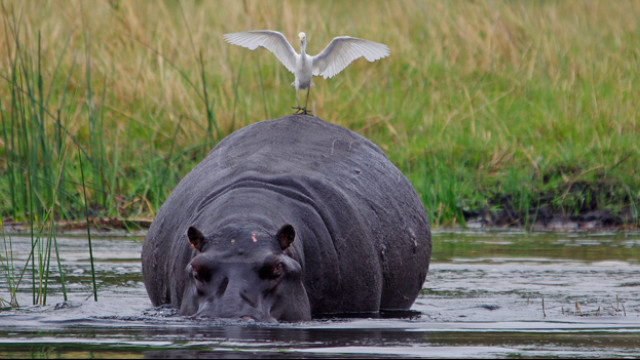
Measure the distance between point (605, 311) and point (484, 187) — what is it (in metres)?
4.32

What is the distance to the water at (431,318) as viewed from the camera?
3.69m

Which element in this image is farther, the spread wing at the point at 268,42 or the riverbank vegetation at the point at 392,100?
the riverbank vegetation at the point at 392,100

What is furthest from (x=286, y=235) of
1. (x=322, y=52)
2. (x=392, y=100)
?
(x=392, y=100)

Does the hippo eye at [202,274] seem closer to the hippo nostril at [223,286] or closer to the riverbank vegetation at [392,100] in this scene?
the hippo nostril at [223,286]

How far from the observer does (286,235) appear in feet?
14.3

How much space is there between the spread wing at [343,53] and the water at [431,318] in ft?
4.20

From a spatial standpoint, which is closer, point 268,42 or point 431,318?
point 431,318

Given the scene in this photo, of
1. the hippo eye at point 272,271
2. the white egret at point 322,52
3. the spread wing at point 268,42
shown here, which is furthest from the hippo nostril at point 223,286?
the spread wing at point 268,42

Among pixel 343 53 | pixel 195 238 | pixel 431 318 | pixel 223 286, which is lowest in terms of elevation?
pixel 431 318

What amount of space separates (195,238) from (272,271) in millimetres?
308

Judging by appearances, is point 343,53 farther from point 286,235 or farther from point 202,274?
point 202,274

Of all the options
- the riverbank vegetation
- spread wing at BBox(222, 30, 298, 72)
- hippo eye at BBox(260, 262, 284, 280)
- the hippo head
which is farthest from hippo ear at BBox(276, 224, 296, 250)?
the riverbank vegetation

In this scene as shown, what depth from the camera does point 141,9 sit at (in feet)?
42.4

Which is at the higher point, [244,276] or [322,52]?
[322,52]
